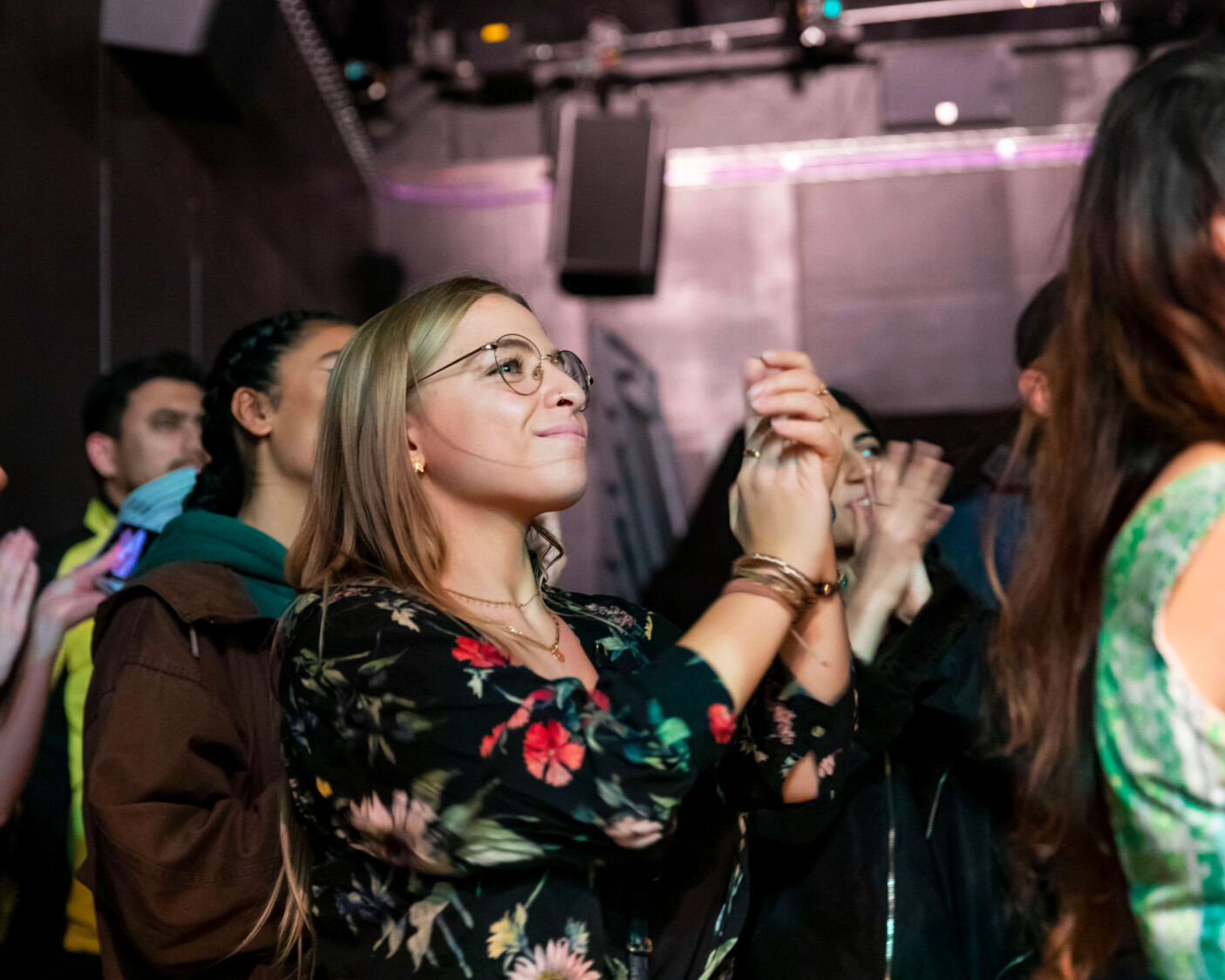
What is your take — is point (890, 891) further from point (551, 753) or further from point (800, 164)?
point (800, 164)

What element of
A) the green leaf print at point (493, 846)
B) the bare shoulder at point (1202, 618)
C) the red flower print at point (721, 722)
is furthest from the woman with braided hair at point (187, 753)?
the bare shoulder at point (1202, 618)

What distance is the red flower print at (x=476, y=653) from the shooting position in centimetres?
104

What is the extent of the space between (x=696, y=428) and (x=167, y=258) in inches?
101

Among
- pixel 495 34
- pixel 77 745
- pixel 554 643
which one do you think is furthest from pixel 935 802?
pixel 495 34

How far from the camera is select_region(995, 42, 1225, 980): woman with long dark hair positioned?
0.83m

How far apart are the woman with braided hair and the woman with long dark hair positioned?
0.90 m

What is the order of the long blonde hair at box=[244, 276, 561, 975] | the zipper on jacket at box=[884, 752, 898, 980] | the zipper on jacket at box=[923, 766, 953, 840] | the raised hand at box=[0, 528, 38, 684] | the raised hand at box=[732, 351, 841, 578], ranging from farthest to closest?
the raised hand at box=[0, 528, 38, 684]
the zipper on jacket at box=[923, 766, 953, 840]
the zipper on jacket at box=[884, 752, 898, 980]
the long blonde hair at box=[244, 276, 561, 975]
the raised hand at box=[732, 351, 841, 578]

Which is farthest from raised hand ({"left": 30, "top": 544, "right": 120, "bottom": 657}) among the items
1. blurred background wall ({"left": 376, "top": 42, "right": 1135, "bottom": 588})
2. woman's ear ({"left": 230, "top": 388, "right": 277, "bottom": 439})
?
blurred background wall ({"left": 376, "top": 42, "right": 1135, "bottom": 588})

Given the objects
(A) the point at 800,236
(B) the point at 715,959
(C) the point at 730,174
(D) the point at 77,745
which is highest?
(C) the point at 730,174

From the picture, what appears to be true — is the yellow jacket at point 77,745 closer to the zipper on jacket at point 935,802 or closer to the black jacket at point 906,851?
the black jacket at point 906,851

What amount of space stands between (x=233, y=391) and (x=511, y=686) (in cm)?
119

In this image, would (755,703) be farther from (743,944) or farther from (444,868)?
(743,944)

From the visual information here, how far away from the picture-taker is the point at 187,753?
4.60 feet

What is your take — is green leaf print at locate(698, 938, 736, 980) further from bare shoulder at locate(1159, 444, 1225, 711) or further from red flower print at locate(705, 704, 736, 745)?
bare shoulder at locate(1159, 444, 1225, 711)
